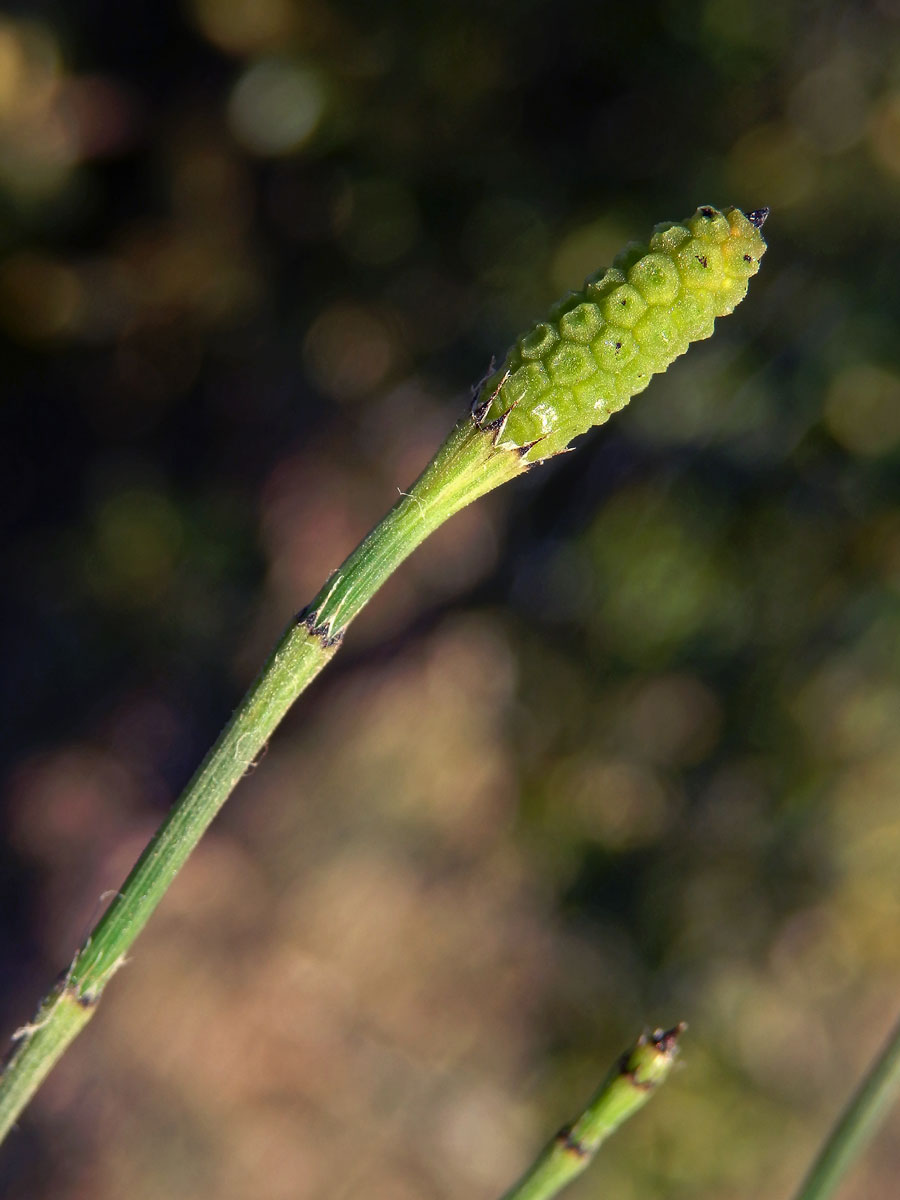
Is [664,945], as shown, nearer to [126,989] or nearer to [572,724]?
[572,724]

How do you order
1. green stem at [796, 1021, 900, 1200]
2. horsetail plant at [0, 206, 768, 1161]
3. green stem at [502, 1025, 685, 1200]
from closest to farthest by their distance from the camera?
horsetail plant at [0, 206, 768, 1161] < green stem at [502, 1025, 685, 1200] < green stem at [796, 1021, 900, 1200]

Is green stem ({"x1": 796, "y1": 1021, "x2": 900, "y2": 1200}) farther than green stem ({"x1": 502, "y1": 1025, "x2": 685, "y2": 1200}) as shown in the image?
Yes

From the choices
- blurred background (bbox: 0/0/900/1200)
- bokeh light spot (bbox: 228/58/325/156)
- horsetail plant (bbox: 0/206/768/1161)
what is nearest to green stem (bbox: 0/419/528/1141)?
horsetail plant (bbox: 0/206/768/1161)

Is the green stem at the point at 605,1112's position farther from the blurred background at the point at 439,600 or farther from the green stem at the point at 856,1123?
the blurred background at the point at 439,600

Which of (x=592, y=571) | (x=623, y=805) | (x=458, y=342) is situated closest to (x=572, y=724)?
(x=623, y=805)

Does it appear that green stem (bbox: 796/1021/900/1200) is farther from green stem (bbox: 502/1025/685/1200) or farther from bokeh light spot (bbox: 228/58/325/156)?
bokeh light spot (bbox: 228/58/325/156)

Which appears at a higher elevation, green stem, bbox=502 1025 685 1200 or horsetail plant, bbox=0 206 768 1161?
horsetail plant, bbox=0 206 768 1161

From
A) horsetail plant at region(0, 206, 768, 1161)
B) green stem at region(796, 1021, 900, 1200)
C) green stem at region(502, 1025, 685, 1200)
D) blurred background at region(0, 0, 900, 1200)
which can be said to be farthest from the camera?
blurred background at region(0, 0, 900, 1200)
